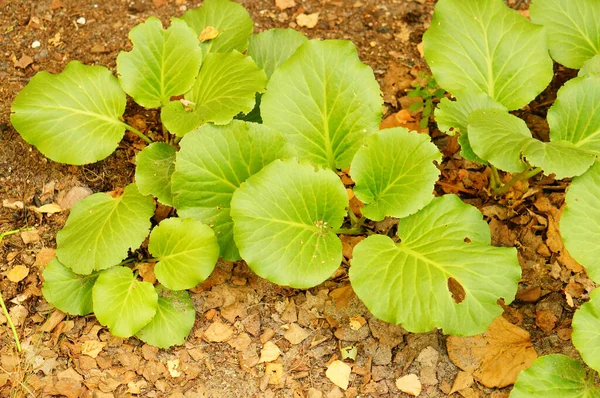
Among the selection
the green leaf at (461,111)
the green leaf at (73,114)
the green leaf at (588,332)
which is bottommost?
the green leaf at (588,332)

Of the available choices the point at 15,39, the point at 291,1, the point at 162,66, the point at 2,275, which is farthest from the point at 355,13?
the point at 2,275

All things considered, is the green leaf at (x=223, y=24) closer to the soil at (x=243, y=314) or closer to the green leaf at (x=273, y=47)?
the green leaf at (x=273, y=47)

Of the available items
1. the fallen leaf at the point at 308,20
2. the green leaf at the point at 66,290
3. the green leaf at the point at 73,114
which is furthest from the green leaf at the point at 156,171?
the fallen leaf at the point at 308,20

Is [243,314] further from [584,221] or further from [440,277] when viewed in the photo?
[584,221]

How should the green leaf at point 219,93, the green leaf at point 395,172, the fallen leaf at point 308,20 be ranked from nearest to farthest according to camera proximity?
the green leaf at point 395,172 → the green leaf at point 219,93 → the fallen leaf at point 308,20

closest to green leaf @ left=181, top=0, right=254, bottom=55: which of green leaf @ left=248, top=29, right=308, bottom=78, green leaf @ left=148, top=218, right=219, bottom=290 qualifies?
green leaf @ left=248, top=29, right=308, bottom=78

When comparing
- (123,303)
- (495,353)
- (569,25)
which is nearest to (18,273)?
(123,303)
